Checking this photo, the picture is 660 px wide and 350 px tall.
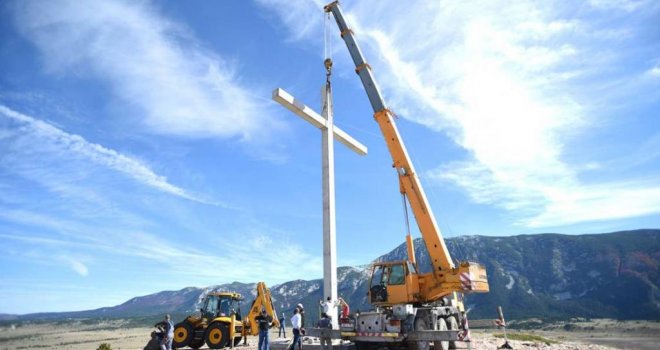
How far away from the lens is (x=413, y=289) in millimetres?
12266

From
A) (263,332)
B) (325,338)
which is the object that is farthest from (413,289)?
(263,332)

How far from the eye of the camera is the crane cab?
12.1 metres

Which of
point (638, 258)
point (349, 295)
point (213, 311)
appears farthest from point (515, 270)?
point (213, 311)

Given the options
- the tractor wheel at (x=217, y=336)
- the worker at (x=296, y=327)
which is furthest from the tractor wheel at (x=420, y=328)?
the tractor wheel at (x=217, y=336)

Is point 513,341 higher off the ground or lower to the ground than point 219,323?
lower

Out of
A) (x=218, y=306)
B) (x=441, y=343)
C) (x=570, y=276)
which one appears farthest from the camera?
(x=570, y=276)

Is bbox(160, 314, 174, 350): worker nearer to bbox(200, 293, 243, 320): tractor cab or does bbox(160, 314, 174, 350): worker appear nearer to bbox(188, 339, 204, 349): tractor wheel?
bbox(188, 339, 204, 349): tractor wheel

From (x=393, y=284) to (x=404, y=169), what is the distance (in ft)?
13.5

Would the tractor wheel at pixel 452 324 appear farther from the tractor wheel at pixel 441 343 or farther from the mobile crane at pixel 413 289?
the tractor wheel at pixel 441 343

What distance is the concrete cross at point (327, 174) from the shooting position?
45.5 ft

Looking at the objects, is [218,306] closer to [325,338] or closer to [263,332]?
[263,332]

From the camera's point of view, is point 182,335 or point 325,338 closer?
point 325,338

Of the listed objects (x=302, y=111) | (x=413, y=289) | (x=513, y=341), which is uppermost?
(x=302, y=111)

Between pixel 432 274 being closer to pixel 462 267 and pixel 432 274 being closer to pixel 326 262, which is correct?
pixel 462 267
